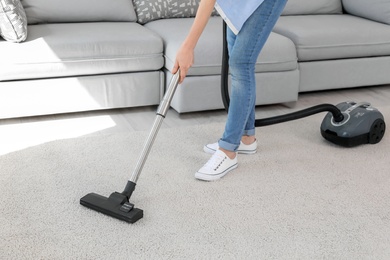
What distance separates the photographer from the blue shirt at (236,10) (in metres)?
2.28

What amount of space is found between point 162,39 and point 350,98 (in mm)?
1241

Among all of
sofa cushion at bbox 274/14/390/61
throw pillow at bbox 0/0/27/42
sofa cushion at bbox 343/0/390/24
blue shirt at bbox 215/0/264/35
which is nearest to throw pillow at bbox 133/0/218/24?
sofa cushion at bbox 274/14/390/61

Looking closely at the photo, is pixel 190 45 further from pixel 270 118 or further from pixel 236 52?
pixel 270 118

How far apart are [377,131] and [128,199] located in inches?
54.1

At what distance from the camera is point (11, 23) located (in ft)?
9.59

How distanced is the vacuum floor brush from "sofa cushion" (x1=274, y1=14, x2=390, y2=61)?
58.2 inches

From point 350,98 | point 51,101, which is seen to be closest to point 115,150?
point 51,101

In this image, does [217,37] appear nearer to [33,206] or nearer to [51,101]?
[51,101]

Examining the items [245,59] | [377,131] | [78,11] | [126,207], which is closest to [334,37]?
[377,131]

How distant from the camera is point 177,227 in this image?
2.17 m

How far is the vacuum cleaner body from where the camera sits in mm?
2924

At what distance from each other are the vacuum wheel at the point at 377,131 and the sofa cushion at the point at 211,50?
63 centimetres

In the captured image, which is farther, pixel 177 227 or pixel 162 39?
pixel 162 39

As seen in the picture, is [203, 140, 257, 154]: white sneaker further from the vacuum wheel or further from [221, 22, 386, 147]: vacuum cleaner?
the vacuum wheel
